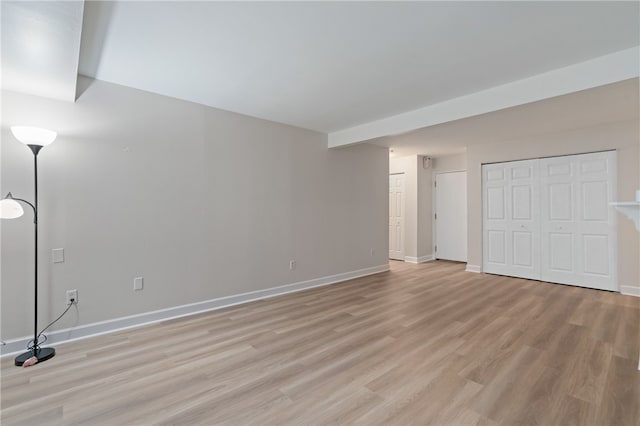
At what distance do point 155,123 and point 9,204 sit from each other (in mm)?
1522

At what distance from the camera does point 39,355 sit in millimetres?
2473

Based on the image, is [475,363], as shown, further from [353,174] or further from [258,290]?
[353,174]

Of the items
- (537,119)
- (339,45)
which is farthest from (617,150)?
(339,45)

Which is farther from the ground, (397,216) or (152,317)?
(397,216)

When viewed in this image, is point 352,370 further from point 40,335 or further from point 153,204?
point 40,335

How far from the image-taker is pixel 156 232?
3.30 metres

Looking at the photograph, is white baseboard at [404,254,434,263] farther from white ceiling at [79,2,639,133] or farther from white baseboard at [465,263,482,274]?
white ceiling at [79,2,639,133]

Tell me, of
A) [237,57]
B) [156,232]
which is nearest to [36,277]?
[156,232]

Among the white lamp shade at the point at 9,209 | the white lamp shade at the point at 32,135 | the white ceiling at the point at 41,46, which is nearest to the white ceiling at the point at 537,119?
the white ceiling at the point at 41,46

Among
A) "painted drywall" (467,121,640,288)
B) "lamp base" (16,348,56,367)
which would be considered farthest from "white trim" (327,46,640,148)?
"lamp base" (16,348,56,367)

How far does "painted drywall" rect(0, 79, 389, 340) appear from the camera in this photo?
8.79 ft

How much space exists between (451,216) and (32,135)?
7.23 m

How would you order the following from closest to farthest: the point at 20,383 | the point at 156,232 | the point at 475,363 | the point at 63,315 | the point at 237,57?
the point at 20,383 → the point at 475,363 → the point at 237,57 → the point at 63,315 → the point at 156,232

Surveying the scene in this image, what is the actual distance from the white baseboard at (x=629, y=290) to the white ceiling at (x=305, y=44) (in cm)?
357
